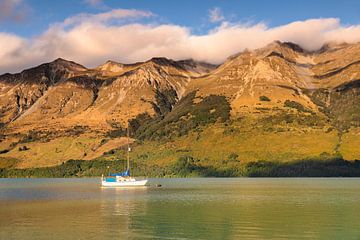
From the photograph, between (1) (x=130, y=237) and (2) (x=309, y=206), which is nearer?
(1) (x=130, y=237)

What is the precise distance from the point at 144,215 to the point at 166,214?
399 centimetres

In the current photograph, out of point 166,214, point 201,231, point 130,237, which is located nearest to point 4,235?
point 130,237

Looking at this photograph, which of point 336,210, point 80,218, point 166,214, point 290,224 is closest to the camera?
point 290,224

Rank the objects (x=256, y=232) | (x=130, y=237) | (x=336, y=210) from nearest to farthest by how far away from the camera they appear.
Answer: (x=130, y=237) → (x=256, y=232) → (x=336, y=210)

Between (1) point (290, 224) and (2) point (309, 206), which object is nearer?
(1) point (290, 224)

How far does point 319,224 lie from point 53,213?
1835 inches

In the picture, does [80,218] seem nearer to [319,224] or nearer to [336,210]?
[319,224]

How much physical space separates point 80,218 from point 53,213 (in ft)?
38.3

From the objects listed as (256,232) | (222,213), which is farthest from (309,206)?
(256,232)

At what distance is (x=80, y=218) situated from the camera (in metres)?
84.8

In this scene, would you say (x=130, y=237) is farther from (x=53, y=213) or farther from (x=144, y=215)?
(x=53, y=213)

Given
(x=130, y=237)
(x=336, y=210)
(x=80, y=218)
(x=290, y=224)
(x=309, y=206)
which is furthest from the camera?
(x=309, y=206)

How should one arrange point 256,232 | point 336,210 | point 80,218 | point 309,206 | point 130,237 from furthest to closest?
point 309,206
point 336,210
point 80,218
point 256,232
point 130,237

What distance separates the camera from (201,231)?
68562mm
